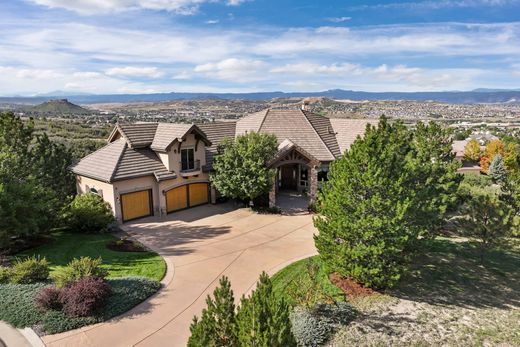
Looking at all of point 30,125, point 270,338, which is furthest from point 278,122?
point 270,338

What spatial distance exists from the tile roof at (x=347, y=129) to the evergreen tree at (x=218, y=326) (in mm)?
25947

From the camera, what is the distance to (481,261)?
787 inches

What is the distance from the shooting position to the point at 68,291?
12953mm

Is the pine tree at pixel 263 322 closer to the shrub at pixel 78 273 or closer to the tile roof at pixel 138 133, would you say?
the shrub at pixel 78 273

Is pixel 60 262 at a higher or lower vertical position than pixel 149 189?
lower

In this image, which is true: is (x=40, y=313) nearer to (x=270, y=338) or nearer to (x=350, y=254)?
(x=270, y=338)

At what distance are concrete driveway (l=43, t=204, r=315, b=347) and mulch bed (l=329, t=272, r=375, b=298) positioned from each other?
2.94 metres

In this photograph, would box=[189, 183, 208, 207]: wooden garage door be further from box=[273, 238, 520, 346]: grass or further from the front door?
box=[273, 238, 520, 346]: grass

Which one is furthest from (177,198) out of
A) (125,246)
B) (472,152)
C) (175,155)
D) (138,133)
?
(472,152)

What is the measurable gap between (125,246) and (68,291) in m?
6.99

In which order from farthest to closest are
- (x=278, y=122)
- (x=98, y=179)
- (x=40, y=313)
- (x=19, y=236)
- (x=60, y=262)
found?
(x=278, y=122) → (x=98, y=179) → (x=19, y=236) → (x=60, y=262) → (x=40, y=313)

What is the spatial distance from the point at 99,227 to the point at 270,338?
18221 mm

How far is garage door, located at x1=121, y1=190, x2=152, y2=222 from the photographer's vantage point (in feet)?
80.6

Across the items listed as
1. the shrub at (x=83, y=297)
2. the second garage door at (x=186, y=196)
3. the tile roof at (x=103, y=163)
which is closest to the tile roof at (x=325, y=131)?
the second garage door at (x=186, y=196)
